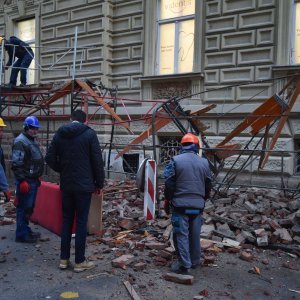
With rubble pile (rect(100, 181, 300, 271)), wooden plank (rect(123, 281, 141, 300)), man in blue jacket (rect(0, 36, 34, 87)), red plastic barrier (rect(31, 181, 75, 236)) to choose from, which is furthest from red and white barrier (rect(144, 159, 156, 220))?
man in blue jacket (rect(0, 36, 34, 87))

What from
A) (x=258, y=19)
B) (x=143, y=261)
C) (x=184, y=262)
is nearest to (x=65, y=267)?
(x=143, y=261)

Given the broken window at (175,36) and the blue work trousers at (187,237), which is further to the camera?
the broken window at (175,36)

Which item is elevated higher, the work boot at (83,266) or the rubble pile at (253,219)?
the rubble pile at (253,219)

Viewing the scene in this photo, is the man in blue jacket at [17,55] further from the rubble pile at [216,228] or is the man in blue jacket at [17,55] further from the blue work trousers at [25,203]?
the blue work trousers at [25,203]

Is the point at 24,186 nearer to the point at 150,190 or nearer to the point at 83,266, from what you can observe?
the point at 83,266

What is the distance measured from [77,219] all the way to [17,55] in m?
8.73

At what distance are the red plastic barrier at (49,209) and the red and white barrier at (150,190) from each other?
4.05 ft

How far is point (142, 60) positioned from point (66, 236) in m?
7.98

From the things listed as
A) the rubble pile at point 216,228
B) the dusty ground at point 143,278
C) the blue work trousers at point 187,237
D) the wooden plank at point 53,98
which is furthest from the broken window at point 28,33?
the blue work trousers at point 187,237

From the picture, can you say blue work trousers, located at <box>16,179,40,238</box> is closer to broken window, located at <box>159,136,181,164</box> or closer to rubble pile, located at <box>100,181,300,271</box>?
rubble pile, located at <box>100,181,300,271</box>

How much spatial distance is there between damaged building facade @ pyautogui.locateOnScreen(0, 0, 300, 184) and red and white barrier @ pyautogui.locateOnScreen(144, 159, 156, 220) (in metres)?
2.94

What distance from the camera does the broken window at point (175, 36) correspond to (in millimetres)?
11414

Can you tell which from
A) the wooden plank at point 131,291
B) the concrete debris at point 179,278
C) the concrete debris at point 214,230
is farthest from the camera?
the concrete debris at point 214,230

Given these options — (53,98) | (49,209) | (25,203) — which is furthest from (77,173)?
(53,98)
